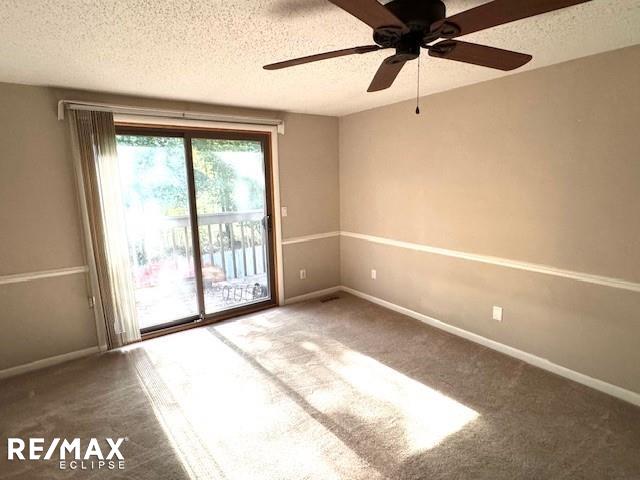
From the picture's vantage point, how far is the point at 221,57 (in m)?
2.04

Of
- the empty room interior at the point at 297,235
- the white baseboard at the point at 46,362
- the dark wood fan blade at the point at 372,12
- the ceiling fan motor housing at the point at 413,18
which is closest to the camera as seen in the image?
the dark wood fan blade at the point at 372,12

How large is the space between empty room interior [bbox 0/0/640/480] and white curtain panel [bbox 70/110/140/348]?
0.02 meters

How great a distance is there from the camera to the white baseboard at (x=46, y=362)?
2.64 meters

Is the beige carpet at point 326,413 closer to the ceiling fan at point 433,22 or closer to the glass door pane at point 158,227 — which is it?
the glass door pane at point 158,227

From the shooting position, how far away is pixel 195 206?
3375 millimetres

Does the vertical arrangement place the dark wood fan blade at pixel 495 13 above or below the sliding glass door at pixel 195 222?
above

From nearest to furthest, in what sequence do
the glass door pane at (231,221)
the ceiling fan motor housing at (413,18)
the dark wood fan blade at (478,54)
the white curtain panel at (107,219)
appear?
1. the ceiling fan motor housing at (413,18)
2. the dark wood fan blade at (478,54)
3. the white curtain panel at (107,219)
4. the glass door pane at (231,221)

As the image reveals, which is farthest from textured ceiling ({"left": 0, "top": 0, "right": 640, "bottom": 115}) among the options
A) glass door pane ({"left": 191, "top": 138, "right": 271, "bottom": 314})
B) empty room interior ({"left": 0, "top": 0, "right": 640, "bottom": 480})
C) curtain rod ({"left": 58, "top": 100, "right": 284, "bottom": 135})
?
glass door pane ({"left": 191, "top": 138, "right": 271, "bottom": 314})

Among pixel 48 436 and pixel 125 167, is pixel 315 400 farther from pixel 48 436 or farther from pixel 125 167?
pixel 125 167

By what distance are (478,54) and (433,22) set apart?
1.27 ft

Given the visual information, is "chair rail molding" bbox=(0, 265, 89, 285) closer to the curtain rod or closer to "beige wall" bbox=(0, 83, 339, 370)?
"beige wall" bbox=(0, 83, 339, 370)

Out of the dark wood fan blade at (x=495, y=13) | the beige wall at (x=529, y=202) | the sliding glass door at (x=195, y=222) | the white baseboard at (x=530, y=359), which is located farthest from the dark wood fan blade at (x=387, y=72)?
the white baseboard at (x=530, y=359)

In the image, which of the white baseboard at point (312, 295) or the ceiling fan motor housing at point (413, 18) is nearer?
the ceiling fan motor housing at point (413, 18)

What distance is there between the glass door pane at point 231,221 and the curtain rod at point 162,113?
0.80 feet
